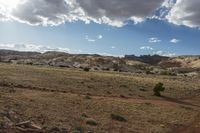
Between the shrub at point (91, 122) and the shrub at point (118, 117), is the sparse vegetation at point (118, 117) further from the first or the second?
the shrub at point (91, 122)

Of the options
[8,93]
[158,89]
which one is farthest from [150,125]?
[158,89]

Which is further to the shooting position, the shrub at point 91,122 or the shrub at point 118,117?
the shrub at point 118,117

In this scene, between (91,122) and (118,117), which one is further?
(118,117)

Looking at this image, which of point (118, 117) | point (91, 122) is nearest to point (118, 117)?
point (118, 117)

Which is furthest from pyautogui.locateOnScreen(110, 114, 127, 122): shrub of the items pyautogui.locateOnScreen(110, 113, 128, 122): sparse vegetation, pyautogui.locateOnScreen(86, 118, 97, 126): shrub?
pyautogui.locateOnScreen(86, 118, 97, 126): shrub

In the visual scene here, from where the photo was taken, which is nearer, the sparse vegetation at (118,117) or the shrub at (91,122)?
the shrub at (91,122)

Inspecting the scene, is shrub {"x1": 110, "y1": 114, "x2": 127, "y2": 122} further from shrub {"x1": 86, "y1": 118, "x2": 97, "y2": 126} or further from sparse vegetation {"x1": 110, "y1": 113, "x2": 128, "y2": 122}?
shrub {"x1": 86, "y1": 118, "x2": 97, "y2": 126}

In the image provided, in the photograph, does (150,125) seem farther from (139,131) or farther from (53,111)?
(53,111)

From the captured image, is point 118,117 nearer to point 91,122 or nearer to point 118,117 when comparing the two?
point 118,117

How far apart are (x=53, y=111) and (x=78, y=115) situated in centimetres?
156

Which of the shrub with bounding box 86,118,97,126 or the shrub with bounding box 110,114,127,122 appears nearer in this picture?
the shrub with bounding box 86,118,97,126

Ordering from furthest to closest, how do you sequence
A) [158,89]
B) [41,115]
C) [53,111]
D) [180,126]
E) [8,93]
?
[158,89] → [8,93] → [180,126] → [53,111] → [41,115]

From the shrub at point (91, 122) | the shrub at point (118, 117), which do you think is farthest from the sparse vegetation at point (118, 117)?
the shrub at point (91, 122)

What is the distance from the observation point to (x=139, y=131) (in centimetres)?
2217
